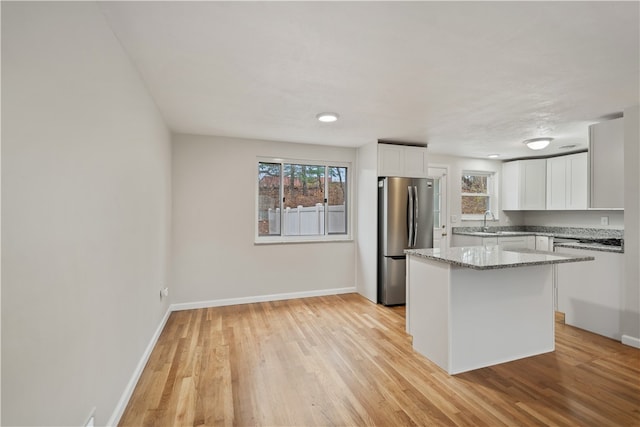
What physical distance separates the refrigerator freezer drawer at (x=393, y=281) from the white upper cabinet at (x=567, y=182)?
10.2 feet

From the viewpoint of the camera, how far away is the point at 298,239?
4562mm

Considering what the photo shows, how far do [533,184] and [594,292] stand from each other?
275 centimetres

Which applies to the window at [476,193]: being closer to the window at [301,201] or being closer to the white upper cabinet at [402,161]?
the white upper cabinet at [402,161]

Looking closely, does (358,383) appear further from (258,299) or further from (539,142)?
(539,142)

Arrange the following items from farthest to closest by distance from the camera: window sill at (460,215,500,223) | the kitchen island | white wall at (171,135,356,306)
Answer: window sill at (460,215,500,223), white wall at (171,135,356,306), the kitchen island

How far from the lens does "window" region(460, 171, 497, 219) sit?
573 centimetres

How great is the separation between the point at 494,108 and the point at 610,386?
95.4 inches

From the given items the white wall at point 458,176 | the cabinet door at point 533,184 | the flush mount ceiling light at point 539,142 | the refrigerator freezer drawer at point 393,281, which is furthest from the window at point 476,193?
the refrigerator freezer drawer at point 393,281

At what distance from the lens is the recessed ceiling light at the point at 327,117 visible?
10.3ft

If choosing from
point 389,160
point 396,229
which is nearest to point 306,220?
point 396,229

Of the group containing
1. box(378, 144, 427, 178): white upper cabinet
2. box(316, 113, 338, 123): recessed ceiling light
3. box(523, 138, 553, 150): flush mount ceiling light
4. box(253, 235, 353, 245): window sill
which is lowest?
box(253, 235, 353, 245): window sill

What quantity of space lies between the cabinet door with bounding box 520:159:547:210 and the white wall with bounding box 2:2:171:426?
5.98 m

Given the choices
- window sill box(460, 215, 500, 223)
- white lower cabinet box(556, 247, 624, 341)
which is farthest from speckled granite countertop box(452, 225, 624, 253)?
white lower cabinet box(556, 247, 624, 341)

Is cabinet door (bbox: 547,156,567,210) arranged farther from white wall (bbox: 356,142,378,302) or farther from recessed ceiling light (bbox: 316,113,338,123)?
recessed ceiling light (bbox: 316,113,338,123)
